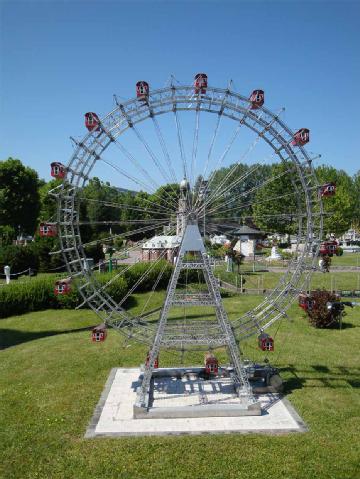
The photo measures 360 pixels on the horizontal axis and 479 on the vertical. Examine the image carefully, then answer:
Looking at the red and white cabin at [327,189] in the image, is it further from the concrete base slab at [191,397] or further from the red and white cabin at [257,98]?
the concrete base slab at [191,397]

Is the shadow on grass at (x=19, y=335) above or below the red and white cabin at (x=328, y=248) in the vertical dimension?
below

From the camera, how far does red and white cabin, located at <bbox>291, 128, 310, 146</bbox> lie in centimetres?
1439

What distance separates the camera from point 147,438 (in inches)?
462

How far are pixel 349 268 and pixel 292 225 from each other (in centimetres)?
881

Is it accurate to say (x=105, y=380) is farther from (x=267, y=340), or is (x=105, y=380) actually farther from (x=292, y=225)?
(x=292, y=225)

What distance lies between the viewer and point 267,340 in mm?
13875

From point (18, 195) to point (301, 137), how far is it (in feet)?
150

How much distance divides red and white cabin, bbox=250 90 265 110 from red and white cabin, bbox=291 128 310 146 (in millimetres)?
1545

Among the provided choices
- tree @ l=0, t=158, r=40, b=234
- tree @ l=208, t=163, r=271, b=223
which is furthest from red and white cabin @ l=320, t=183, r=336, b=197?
tree @ l=0, t=158, r=40, b=234

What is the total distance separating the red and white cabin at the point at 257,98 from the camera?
47.1 ft

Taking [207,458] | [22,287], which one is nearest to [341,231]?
[22,287]

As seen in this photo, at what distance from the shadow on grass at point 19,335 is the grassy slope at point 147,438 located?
1.08 feet

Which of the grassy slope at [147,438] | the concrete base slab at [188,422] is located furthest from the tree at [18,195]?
the concrete base slab at [188,422]

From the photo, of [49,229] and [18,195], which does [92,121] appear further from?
[18,195]
